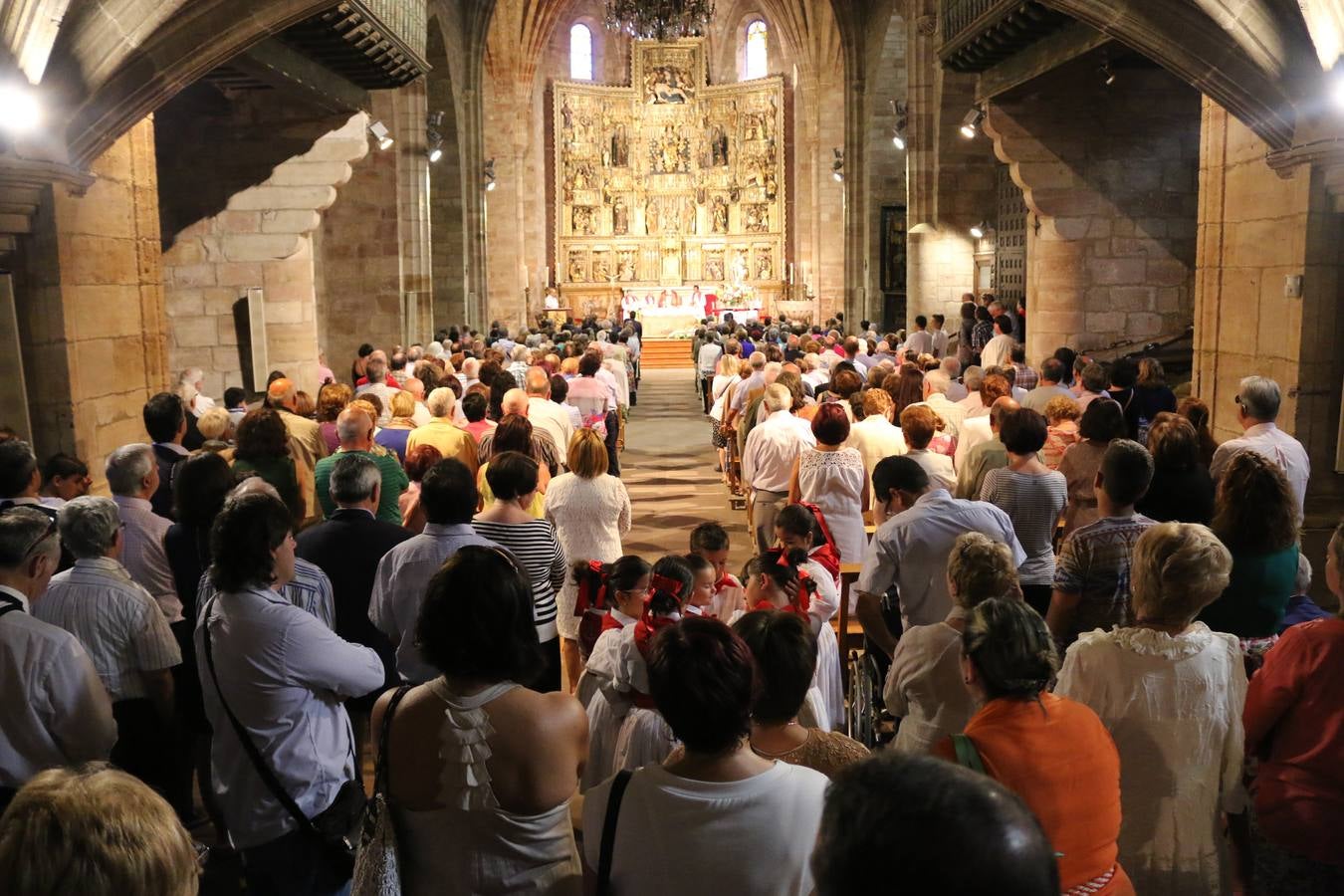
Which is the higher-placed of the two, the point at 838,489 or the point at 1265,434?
the point at 1265,434

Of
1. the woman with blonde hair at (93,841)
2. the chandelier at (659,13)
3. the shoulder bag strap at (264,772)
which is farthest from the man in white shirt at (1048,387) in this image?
the chandelier at (659,13)

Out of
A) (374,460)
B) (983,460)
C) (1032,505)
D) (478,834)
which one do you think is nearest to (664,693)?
(478,834)

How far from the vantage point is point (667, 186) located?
34.4 m

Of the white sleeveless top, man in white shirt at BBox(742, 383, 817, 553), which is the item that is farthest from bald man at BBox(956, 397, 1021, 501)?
the white sleeveless top

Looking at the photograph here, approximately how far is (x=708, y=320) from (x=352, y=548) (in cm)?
2003

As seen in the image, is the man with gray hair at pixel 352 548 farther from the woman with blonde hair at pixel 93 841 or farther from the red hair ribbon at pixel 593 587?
the woman with blonde hair at pixel 93 841

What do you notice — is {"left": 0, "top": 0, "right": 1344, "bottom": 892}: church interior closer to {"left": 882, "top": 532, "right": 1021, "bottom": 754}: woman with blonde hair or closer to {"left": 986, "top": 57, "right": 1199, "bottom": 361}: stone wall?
{"left": 986, "top": 57, "right": 1199, "bottom": 361}: stone wall

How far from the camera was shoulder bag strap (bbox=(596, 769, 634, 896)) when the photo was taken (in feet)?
7.25

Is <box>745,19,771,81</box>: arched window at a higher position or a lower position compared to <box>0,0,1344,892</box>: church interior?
higher

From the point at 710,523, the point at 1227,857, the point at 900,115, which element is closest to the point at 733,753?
the point at 1227,857

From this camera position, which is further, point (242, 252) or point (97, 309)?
point (242, 252)

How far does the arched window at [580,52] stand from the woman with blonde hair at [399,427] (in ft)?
99.6

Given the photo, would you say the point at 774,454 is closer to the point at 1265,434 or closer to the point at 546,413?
the point at 546,413

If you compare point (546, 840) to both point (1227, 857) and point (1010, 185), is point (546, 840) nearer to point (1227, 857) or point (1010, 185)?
point (1227, 857)
